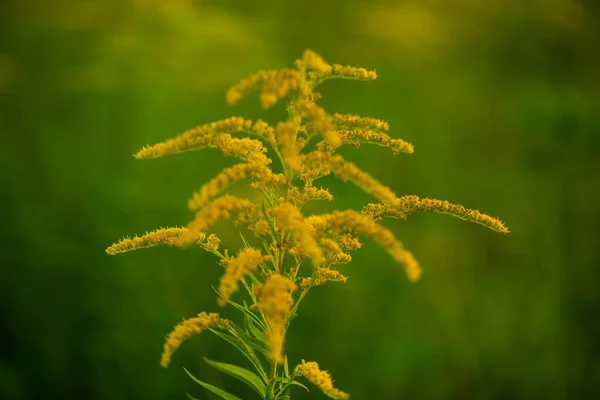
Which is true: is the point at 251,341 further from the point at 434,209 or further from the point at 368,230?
the point at 434,209

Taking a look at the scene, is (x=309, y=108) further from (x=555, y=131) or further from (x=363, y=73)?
(x=555, y=131)

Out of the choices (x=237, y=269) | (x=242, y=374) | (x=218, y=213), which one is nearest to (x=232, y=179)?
(x=218, y=213)

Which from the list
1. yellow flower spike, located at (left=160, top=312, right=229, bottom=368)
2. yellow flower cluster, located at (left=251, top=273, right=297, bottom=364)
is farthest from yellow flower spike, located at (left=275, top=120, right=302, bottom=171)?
yellow flower spike, located at (left=160, top=312, right=229, bottom=368)

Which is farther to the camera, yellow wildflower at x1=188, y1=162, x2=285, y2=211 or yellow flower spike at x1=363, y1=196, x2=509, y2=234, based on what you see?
yellow flower spike at x1=363, y1=196, x2=509, y2=234

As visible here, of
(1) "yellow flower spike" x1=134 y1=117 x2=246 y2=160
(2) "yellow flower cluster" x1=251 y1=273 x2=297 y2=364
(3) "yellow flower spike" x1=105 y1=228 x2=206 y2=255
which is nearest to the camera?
(2) "yellow flower cluster" x1=251 y1=273 x2=297 y2=364

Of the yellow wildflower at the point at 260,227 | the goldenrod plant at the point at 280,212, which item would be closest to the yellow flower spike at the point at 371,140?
the goldenrod plant at the point at 280,212

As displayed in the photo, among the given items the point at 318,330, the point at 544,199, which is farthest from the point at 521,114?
the point at 318,330

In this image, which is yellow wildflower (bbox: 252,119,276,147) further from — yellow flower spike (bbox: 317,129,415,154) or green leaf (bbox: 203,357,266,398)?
green leaf (bbox: 203,357,266,398)
